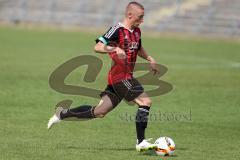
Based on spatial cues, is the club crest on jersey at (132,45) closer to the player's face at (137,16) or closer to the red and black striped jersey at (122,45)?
the red and black striped jersey at (122,45)

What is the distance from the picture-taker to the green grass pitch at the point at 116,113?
10188 mm

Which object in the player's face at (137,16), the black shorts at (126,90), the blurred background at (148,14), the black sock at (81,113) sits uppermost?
the player's face at (137,16)

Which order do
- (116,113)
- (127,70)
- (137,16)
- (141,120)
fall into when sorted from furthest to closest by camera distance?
(116,113), (127,70), (141,120), (137,16)

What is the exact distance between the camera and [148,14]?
42500mm

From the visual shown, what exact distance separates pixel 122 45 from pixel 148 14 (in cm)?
3245

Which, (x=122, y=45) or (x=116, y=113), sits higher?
(x=122, y=45)

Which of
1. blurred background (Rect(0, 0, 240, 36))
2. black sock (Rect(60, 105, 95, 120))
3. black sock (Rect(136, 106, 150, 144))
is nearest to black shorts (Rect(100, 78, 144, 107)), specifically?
black sock (Rect(136, 106, 150, 144))

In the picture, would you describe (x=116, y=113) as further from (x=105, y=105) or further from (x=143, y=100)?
(x=143, y=100)

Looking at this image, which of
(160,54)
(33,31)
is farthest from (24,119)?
(33,31)

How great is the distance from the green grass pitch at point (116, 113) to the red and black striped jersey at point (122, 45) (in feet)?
3.54

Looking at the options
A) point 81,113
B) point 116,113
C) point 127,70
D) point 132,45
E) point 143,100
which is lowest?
point 116,113

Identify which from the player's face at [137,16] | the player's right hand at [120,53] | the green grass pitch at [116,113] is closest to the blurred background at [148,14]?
the green grass pitch at [116,113]

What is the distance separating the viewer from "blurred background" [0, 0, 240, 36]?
131 feet

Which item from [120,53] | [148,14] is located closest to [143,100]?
[120,53]
